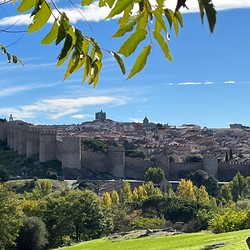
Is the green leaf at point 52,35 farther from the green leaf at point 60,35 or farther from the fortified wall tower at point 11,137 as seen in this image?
the fortified wall tower at point 11,137

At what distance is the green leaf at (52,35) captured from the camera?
1.10m

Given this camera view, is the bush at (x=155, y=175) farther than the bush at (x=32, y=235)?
Yes

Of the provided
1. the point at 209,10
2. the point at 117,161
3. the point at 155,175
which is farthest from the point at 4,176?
the point at 209,10

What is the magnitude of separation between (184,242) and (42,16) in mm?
12314

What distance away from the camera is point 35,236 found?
2034 centimetres

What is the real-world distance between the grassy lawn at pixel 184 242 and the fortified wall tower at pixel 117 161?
103 ft

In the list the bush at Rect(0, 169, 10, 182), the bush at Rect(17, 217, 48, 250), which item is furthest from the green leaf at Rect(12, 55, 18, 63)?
the bush at Rect(0, 169, 10, 182)

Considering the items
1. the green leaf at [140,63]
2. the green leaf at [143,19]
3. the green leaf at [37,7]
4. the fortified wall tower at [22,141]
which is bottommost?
the green leaf at [140,63]

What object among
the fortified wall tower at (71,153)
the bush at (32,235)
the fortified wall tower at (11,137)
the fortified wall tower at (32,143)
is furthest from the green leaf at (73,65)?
the fortified wall tower at (11,137)

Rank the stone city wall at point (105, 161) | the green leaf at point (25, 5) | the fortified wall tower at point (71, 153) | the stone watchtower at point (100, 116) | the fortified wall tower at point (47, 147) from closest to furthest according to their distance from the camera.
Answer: the green leaf at point (25, 5), the fortified wall tower at point (71, 153), the stone city wall at point (105, 161), the fortified wall tower at point (47, 147), the stone watchtower at point (100, 116)

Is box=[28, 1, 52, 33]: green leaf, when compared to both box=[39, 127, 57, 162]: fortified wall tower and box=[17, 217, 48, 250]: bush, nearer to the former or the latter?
box=[17, 217, 48, 250]: bush

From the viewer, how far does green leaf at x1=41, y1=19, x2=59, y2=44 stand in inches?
43.3

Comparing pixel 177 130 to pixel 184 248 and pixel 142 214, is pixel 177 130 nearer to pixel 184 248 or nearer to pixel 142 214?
pixel 142 214

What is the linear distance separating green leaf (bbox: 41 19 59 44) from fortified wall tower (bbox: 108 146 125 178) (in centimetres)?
4808
